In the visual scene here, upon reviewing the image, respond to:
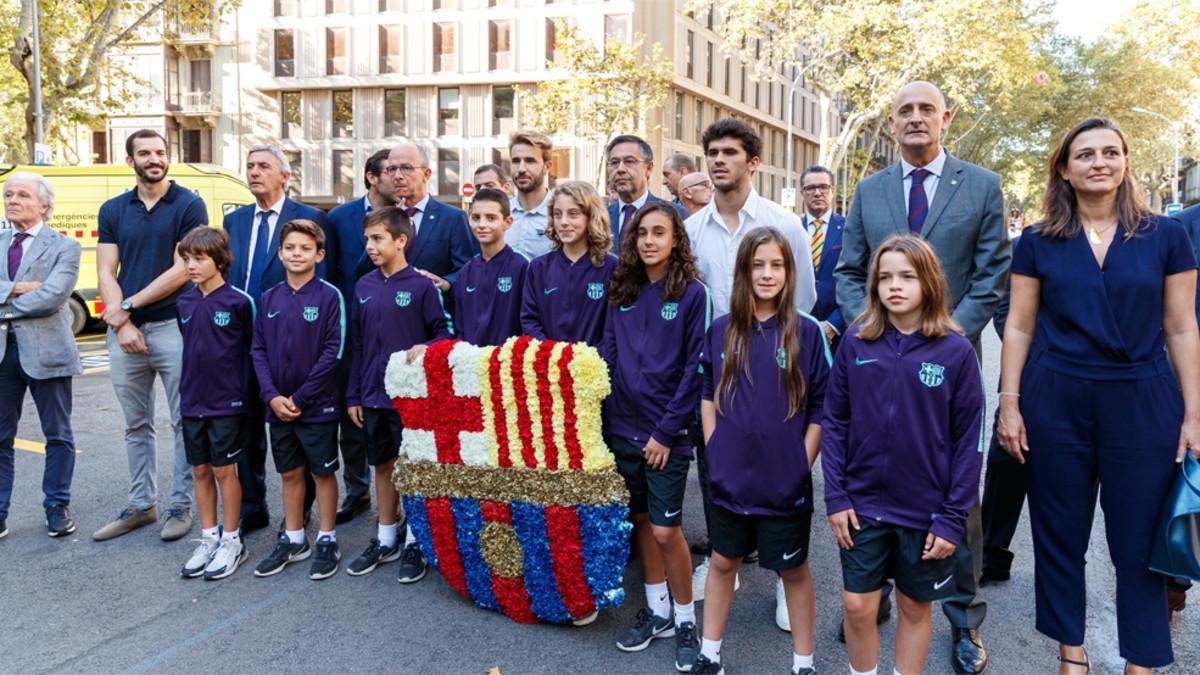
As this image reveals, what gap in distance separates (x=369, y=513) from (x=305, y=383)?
4.88 ft

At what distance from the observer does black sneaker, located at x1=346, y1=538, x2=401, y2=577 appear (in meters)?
4.74

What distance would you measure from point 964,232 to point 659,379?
147 cm

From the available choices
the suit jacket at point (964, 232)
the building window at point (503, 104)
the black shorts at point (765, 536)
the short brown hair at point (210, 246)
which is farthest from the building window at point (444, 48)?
the black shorts at point (765, 536)

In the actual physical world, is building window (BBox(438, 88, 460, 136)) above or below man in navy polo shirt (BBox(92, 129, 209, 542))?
above

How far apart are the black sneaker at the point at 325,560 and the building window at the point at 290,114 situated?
40.6 m

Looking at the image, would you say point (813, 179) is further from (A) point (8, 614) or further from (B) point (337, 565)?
(A) point (8, 614)

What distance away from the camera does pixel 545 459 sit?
3.98 metres

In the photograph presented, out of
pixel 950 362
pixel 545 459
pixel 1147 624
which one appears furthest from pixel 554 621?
pixel 1147 624

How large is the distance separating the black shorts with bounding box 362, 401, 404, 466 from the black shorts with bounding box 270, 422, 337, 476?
0.19m

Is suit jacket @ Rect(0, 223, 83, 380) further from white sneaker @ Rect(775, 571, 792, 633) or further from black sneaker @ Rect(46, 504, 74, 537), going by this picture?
white sneaker @ Rect(775, 571, 792, 633)

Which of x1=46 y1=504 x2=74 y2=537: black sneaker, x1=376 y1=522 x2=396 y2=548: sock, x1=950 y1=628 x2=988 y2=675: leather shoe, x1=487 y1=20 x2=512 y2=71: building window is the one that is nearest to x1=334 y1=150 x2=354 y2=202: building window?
x1=487 y1=20 x2=512 y2=71: building window

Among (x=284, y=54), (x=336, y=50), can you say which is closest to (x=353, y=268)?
(x=336, y=50)

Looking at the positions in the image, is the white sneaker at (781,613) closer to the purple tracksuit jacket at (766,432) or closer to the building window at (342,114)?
the purple tracksuit jacket at (766,432)

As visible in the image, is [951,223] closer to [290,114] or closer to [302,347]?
[302,347]
